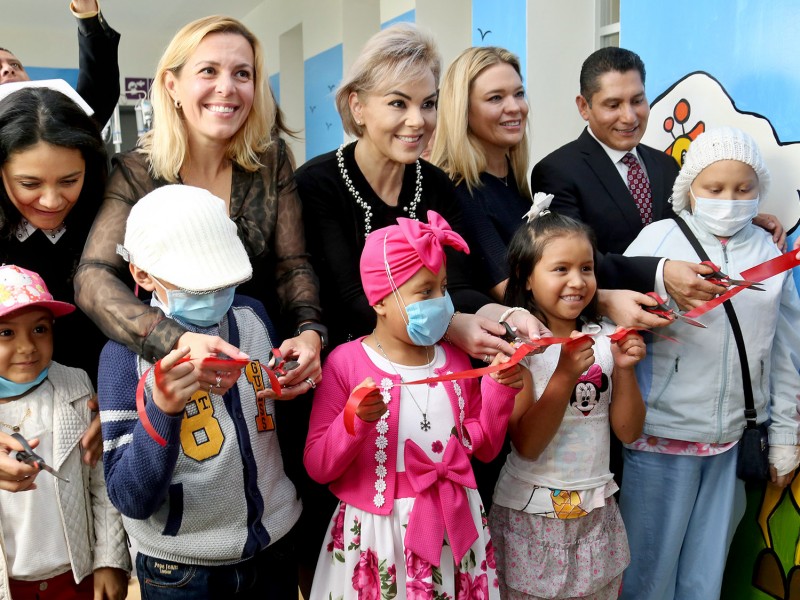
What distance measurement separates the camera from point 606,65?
10.7ft

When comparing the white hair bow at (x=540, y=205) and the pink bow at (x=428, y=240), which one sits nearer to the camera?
the pink bow at (x=428, y=240)

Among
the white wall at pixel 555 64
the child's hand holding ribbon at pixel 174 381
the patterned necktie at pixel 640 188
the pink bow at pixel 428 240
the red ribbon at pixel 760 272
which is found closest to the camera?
the child's hand holding ribbon at pixel 174 381

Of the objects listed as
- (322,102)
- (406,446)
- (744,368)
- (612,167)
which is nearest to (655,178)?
(612,167)

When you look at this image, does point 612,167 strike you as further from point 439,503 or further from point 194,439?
point 194,439

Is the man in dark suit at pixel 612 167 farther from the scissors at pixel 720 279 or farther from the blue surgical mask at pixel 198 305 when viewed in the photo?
the blue surgical mask at pixel 198 305

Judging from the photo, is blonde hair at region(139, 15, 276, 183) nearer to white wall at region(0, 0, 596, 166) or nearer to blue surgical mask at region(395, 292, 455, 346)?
blue surgical mask at region(395, 292, 455, 346)

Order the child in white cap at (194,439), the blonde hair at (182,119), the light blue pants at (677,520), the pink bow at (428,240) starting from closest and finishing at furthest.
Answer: the child in white cap at (194,439)
the pink bow at (428,240)
the blonde hair at (182,119)
the light blue pants at (677,520)

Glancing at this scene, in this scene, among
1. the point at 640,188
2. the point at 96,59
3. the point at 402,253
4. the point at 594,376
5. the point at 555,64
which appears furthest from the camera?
the point at 555,64

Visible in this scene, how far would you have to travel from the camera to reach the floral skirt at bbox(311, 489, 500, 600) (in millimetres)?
2213

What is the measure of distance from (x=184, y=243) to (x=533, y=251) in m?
1.15

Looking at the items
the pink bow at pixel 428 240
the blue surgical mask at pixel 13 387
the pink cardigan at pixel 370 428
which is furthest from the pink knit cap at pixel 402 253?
the blue surgical mask at pixel 13 387

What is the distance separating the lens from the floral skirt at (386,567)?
7.26 ft

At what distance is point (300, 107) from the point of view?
1264 centimetres

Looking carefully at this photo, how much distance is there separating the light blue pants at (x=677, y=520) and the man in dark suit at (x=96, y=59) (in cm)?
236
